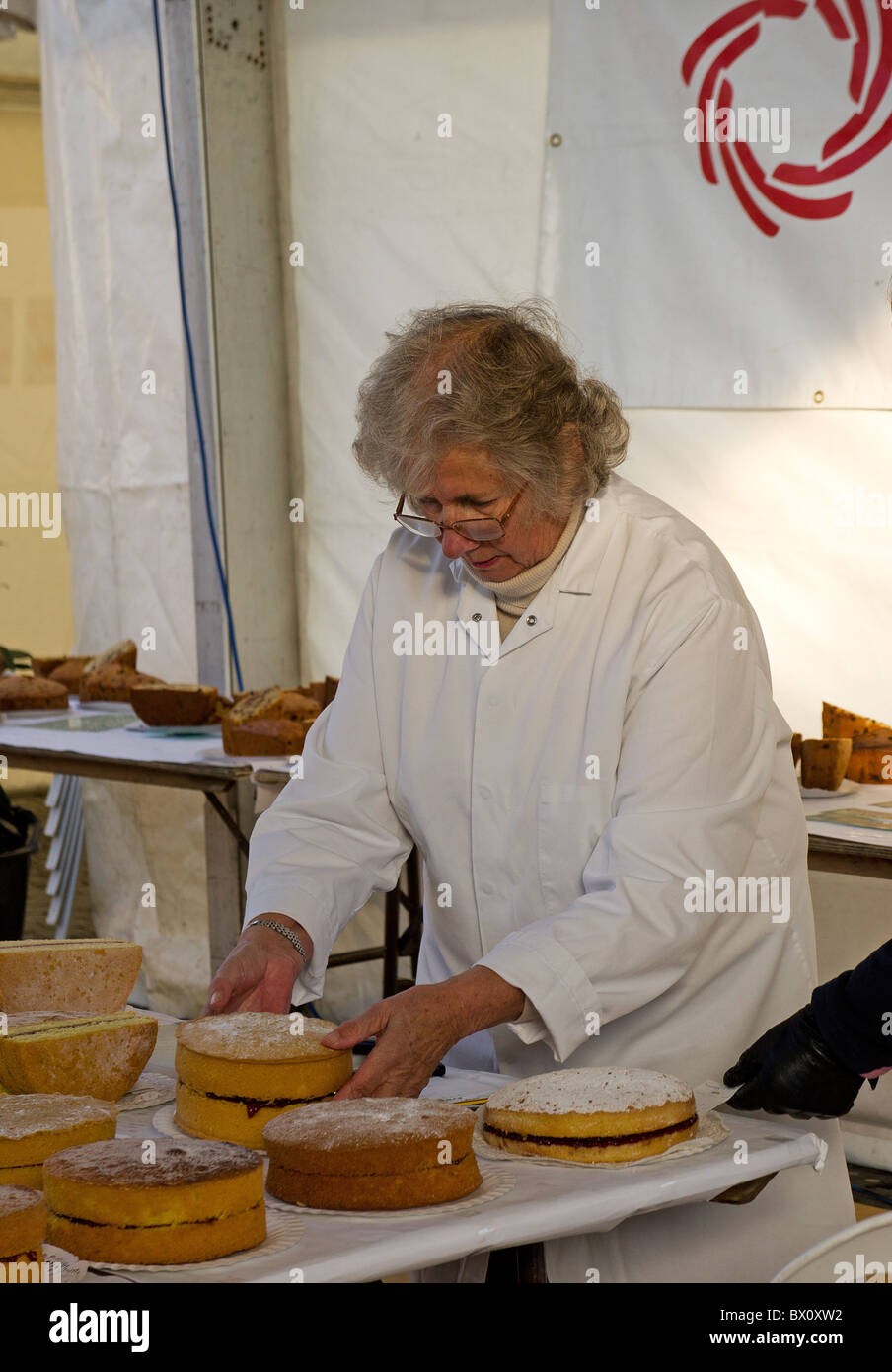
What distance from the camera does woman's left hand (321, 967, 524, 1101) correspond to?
4.90 feet

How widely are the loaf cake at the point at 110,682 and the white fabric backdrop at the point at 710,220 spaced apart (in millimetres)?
1741

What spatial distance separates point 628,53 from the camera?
164 inches

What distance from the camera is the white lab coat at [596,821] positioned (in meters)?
1.63

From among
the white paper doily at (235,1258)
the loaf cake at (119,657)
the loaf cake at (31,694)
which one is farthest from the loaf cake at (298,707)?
the white paper doily at (235,1258)

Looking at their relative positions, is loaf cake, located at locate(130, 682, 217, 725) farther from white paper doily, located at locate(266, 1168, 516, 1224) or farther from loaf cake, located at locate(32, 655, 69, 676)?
white paper doily, located at locate(266, 1168, 516, 1224)

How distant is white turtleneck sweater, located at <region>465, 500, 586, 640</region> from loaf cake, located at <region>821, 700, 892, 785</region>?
65.0 inches

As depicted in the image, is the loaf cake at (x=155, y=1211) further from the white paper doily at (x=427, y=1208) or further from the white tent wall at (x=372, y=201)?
the white tent wall at (x=372, y=201)

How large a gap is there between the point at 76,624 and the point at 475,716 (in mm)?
4132

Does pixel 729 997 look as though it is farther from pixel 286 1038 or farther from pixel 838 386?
pixel 838 386

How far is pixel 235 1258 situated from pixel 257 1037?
1.12 ft

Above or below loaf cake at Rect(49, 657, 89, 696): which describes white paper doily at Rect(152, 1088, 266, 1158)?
below

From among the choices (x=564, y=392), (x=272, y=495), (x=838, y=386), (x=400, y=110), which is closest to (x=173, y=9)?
(x=400, y=110)

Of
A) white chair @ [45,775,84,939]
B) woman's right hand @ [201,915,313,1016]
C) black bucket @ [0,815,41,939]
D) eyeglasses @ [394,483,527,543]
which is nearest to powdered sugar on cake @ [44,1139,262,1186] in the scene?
woman's right hand @ [201,915,313,1016]

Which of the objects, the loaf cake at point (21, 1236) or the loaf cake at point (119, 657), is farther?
the loaf cake at point (119, 657)
